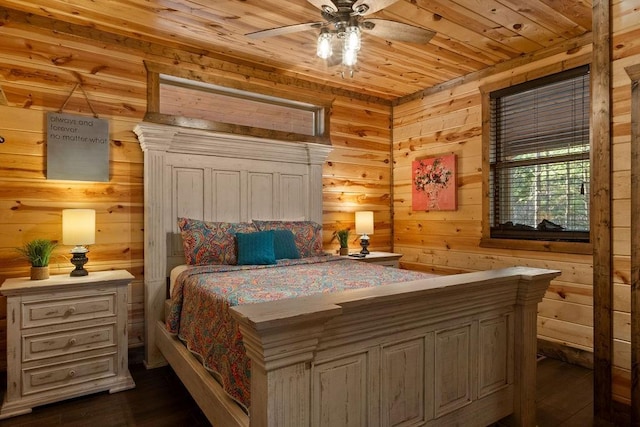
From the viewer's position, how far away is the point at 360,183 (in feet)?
14.8

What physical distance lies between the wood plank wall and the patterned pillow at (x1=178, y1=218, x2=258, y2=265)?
2.21m

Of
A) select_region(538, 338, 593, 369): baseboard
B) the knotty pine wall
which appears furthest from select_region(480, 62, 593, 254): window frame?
the knotty pine wall

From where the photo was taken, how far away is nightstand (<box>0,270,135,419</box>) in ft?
7.57

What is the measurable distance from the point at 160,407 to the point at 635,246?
2834mm

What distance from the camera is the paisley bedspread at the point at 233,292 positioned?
166 cm

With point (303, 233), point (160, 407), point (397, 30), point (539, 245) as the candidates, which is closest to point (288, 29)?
point (397, 30)

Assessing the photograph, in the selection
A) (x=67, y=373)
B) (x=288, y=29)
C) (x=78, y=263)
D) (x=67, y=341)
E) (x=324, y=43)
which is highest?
(x=288, y=29)

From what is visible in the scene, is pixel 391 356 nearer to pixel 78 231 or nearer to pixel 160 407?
pixel 160 407

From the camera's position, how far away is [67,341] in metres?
2.45

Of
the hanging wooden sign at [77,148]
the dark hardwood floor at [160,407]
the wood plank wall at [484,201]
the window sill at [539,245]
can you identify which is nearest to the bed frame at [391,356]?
the dark hardwood floor at [160,407]

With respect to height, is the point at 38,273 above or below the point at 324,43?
below

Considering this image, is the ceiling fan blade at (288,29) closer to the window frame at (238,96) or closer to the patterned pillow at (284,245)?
the window frame at (238,96)

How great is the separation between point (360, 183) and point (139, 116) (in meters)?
2.40

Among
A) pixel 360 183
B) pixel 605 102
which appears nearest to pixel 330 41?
pixel 605 102
